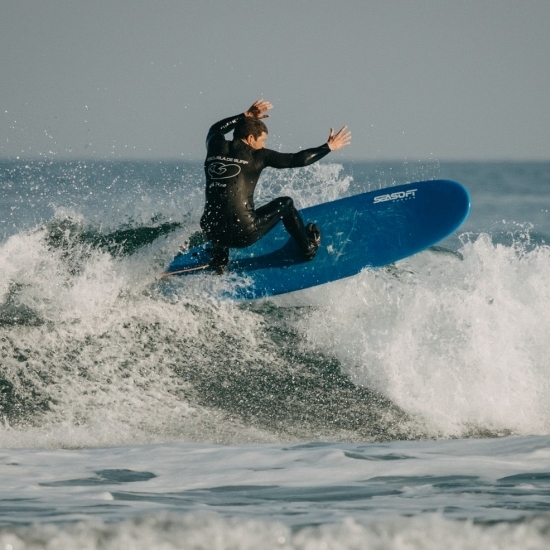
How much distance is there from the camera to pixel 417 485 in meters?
3.88

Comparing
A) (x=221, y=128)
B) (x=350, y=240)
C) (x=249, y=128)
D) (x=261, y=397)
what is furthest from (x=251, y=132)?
(x=261, y=397)

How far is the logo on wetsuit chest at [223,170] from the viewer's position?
6711 mm

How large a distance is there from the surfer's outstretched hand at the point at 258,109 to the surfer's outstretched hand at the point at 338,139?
61 centimetres

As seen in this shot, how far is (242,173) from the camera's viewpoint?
22.1 ft

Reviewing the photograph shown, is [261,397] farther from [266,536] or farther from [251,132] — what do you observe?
[266,536]

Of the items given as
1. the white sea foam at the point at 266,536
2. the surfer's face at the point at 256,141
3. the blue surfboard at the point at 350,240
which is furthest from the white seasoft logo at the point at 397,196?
the white sea foam at the point at 266,536

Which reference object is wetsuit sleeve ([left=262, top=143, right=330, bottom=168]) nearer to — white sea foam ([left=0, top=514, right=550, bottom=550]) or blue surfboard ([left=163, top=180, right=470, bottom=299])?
blue surfboard ([left=163, top=180, right=470, bottom=299])

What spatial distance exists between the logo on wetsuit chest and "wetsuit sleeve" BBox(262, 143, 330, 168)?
9.6 inches

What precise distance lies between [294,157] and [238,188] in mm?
554

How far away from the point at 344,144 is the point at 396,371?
1.92m

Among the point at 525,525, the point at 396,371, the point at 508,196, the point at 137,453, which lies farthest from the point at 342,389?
the point at 508,196

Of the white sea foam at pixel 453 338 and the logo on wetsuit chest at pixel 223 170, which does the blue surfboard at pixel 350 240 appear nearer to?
the white sea foam at pixel 453 338

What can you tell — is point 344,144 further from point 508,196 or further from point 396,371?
point 508,196

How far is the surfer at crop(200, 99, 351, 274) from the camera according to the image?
6.69m
